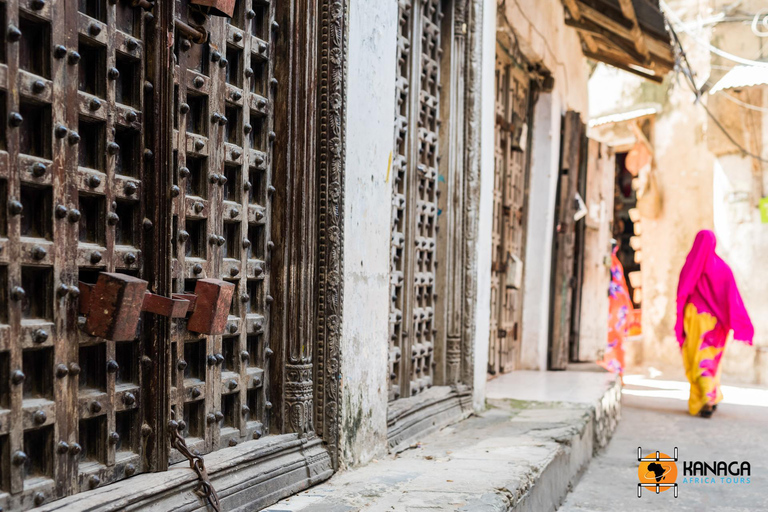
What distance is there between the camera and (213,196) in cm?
268

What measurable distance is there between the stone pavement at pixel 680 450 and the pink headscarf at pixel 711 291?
839 millimetres

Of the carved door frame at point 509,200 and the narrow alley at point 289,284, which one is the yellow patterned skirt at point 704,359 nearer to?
the narrow alley at point 289,284

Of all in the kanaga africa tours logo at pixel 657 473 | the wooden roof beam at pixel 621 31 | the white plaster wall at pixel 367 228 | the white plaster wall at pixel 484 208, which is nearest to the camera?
the white plaster wall at pixel 367 228

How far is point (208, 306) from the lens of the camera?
8.28ft

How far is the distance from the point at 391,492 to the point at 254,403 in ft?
2.11

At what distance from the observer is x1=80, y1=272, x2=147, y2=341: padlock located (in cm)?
207

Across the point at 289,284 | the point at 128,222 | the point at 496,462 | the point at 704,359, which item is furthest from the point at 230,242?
the point at 704,359

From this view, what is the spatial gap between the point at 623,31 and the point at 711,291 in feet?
10.1

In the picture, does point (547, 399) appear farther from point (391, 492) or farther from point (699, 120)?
point (699, 120)

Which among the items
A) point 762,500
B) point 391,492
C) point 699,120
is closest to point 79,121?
point 391,492

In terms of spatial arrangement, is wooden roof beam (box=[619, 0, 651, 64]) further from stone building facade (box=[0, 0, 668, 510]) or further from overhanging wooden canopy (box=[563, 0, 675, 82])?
stone building facade (box=[0, 0, 668, 510])

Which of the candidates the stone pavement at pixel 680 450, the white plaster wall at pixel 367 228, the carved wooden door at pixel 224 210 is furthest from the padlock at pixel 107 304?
the stone pavement at pixel 680 450

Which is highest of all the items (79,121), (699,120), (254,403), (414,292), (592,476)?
(699,120)

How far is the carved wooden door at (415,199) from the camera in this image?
4367mm
